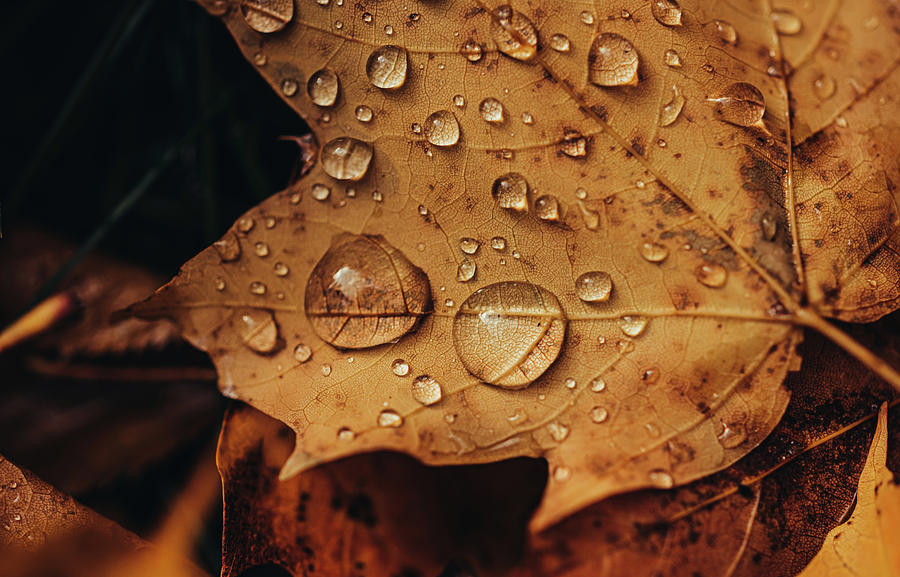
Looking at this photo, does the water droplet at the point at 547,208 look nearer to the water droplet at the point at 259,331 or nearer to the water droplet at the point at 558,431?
the water droplet at the point at 558,431

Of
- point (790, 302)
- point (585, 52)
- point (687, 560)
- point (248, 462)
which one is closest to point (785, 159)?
point (790, 302)

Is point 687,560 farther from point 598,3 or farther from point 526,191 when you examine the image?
point 598,3

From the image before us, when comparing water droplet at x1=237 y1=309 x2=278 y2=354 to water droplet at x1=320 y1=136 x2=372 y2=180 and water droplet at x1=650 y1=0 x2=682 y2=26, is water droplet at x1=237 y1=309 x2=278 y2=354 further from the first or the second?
water droplet at x1=650 y1=0 x2=682 y2=26

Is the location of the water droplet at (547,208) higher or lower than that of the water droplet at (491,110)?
lower

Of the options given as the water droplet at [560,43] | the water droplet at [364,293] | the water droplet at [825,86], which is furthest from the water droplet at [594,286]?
the water droplet at [825,86]

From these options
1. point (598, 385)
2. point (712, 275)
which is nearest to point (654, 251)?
point (712, 275)
